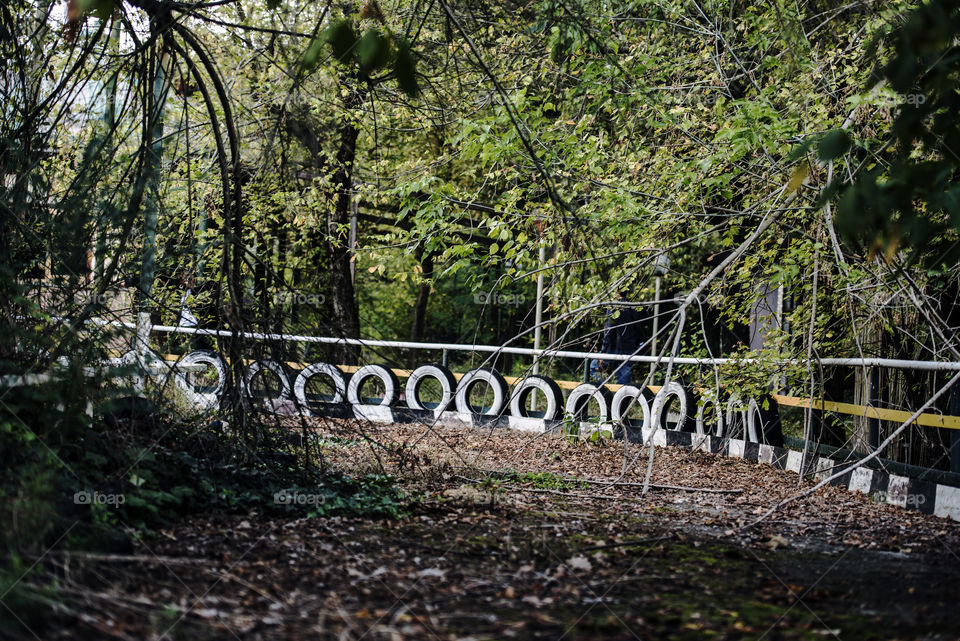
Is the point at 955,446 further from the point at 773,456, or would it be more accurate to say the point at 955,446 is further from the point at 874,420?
the point at 773,456

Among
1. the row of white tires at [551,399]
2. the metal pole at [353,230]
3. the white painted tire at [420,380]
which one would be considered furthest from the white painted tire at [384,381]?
the metal pole at [353,230]

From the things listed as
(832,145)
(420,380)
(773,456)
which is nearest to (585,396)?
(420,380)

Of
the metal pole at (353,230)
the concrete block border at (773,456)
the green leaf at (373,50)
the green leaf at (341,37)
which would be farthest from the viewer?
the metal pole at (353,230)

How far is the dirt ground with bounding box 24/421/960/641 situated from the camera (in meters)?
3.29

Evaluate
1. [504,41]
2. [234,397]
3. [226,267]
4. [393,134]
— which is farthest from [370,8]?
[393,134]

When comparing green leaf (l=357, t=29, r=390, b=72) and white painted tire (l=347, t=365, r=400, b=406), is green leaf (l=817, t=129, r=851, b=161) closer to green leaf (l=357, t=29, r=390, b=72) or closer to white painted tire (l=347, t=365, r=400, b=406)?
green leaf (l=357, t=29, r=390, b=72)

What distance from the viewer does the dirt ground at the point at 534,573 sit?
10.8ft

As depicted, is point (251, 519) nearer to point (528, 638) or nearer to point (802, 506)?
point (528, 638)

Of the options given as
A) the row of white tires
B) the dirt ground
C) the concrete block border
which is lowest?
the dirt ground

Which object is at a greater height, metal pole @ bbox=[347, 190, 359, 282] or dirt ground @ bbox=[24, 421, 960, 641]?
metal pole @ bbox=[347, 190, 359, 282]

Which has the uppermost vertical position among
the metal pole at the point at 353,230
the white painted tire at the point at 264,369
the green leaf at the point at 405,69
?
the metal pole at the point at 353,230

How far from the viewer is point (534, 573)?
4184 millimetres

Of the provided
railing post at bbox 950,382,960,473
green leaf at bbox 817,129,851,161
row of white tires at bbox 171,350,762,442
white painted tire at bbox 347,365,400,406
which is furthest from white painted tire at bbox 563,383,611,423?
green leaf at bbox 817,129,851,161

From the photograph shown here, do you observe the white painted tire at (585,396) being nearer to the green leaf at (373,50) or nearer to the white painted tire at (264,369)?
the white painted tire at (264,369)
